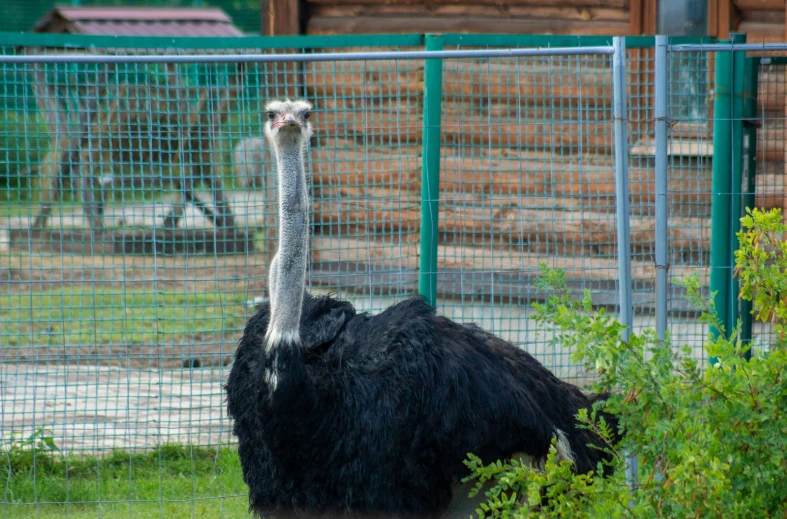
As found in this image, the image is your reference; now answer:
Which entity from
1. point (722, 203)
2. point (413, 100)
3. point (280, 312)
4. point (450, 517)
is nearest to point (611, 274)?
point (722, 203)

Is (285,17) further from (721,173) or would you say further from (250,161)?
(721,173)

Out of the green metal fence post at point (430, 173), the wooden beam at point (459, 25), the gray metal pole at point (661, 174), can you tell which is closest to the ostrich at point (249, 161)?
the green metal fence post at point (430, 173)

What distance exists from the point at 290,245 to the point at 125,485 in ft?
7.14

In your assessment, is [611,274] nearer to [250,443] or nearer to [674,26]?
[674,26]

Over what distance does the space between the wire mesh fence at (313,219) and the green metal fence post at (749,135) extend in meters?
0.29

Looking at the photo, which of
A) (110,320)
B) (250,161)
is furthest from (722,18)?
(110,320)

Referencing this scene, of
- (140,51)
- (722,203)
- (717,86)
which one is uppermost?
(140,51)

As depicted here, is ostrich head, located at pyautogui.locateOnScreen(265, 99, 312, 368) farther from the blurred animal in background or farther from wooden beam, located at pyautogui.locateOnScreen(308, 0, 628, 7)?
wooden beam, located at pyautogui.locateOnScreen(308, 0, 628, 7)

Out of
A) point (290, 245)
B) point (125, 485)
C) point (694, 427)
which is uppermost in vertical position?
point (290, 245)

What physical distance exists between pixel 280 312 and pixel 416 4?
16.5 feet

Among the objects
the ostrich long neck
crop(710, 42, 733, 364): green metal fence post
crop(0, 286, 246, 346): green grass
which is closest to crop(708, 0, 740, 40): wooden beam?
crop(710, 42, 733, 364): green metal fence post

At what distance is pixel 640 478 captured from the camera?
3309mm

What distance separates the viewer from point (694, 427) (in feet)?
9.94

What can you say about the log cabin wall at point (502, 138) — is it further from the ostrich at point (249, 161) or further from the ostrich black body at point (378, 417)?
the ostrich black body at point (378, 417)
